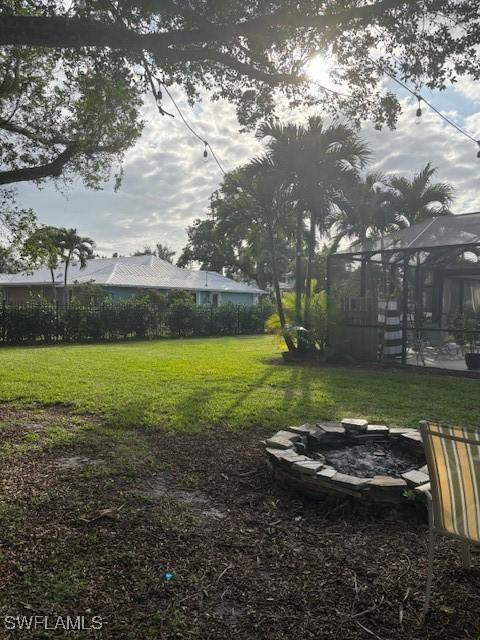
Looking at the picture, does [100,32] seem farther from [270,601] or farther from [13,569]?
[270,601]

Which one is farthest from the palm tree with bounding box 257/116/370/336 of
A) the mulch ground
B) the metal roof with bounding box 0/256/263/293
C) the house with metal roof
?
the metal roof with bounding box 0/256/263/293

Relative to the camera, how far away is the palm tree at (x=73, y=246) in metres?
29.2

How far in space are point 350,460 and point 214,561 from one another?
1.82 m

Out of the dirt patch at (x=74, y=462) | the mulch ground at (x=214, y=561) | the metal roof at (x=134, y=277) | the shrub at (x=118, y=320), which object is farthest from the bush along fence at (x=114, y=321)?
the mulch ground at (x=214, y=561)

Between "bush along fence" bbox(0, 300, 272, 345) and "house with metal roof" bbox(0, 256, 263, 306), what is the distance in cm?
672

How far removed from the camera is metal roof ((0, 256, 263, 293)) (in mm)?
29500

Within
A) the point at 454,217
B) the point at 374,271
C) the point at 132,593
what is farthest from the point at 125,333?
the point at 132,593

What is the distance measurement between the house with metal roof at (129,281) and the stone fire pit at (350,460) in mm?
23989

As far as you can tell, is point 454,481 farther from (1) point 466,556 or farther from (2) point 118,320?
(2) point 118,320

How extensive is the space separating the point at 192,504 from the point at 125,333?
16.4m

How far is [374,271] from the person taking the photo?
11906mm

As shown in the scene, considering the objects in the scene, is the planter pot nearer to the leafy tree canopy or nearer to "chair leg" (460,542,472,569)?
the leafy tree canopy

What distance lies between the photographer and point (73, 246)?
97.5 ft

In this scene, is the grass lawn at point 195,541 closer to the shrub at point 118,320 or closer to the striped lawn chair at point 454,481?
the striped lawn chair at point 454,481
